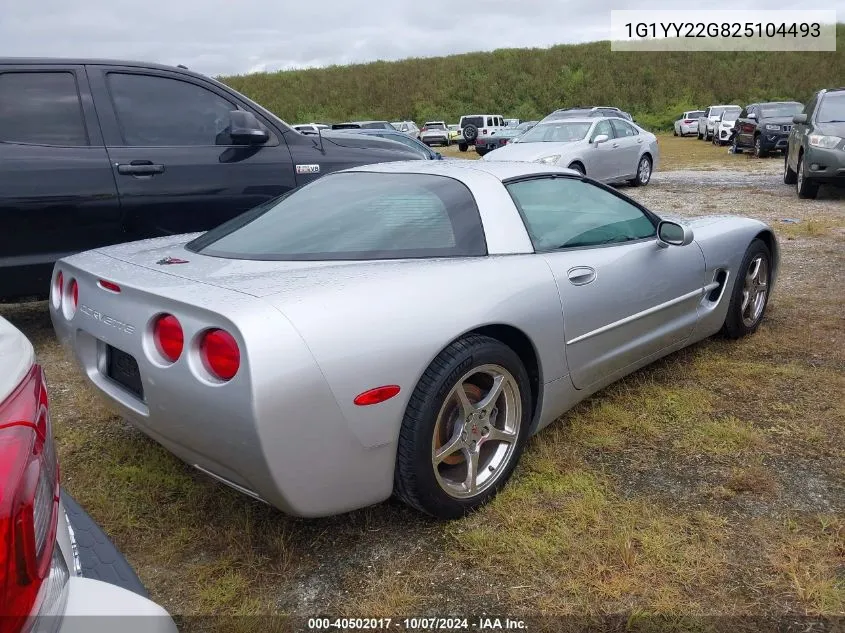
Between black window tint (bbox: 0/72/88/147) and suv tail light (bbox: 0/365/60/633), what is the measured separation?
12.4ft

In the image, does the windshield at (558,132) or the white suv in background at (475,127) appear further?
the white suv in background at (475,127)

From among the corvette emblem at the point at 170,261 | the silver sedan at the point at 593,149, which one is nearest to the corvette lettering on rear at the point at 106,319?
the corvette emblem at the point at 170,261

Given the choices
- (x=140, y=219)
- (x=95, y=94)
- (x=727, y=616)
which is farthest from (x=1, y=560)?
(x=95, y=94)

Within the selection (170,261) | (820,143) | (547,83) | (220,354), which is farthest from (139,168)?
(547,83)

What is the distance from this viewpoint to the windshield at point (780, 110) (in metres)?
18.7

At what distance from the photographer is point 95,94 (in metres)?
4.42

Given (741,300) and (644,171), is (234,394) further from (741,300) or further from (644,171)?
(644,171)

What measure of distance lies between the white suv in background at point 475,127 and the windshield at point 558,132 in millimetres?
18417

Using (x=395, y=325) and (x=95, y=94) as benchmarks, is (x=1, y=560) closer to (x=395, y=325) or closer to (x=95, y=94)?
(x=395, y=325)

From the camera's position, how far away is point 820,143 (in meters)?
9.30

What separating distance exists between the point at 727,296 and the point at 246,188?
10.1 feet

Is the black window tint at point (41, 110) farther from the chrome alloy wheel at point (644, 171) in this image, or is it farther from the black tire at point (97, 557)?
the chrome alloy wheel at point (644, 171)

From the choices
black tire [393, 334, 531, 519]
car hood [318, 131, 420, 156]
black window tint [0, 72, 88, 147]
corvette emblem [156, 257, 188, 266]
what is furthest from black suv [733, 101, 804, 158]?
corvette emblem [156, 257, 188, 266]

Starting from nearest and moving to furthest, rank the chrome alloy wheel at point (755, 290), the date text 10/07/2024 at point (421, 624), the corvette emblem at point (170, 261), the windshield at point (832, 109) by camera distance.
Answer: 1. the date text 10/07/2024 at point (421, 624)
2. the corvette emblem at point (170, 261)
3. the chrome alloy wheel at point (755, 290)
4. the windshield at point (832, 109)
